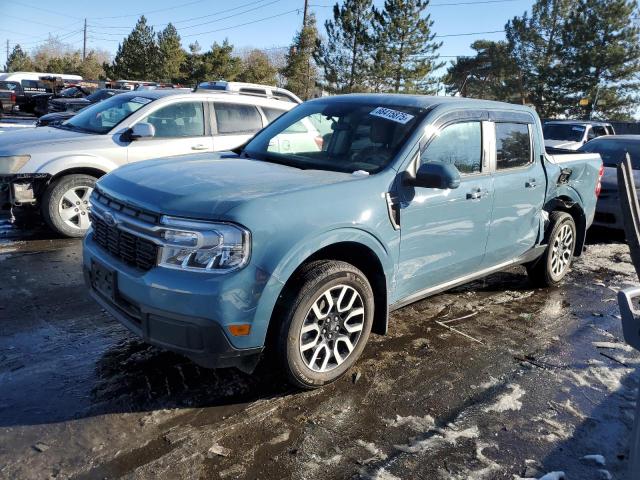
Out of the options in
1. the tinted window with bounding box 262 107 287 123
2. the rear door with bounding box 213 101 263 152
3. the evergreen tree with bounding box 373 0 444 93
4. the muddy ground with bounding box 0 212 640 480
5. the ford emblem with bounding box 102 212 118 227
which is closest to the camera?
the muddy ground with bounding box 0 212 640 480

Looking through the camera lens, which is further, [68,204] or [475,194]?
[68,204]

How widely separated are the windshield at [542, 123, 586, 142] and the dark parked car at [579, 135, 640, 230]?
7.21 meters

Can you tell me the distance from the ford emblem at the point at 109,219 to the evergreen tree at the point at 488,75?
37.5 m

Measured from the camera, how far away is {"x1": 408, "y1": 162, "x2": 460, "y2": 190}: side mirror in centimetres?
351

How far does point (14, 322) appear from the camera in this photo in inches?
165

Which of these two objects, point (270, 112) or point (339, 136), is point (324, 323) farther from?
point (270, 112)

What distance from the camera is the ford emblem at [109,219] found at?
3275 mm

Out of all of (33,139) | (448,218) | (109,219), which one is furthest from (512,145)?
(33,139)

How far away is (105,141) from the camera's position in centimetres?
674

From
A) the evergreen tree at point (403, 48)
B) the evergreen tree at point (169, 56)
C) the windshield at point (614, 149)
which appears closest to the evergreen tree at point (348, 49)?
the evergreen tree at point (403, 48)

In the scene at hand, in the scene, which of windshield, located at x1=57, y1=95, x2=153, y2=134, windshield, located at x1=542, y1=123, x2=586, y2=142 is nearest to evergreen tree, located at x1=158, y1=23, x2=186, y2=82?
windshield, located at x1=542, y1=123, x2=586, y2=142

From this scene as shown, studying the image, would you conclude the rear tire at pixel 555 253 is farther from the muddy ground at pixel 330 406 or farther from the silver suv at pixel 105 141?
the silver suv at pixel 105 141

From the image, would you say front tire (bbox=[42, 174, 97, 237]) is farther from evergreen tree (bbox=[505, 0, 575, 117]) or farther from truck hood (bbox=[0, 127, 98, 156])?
evergreen tree (bbox=[505, 0, 575, 117])

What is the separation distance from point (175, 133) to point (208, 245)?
16.0 feet
